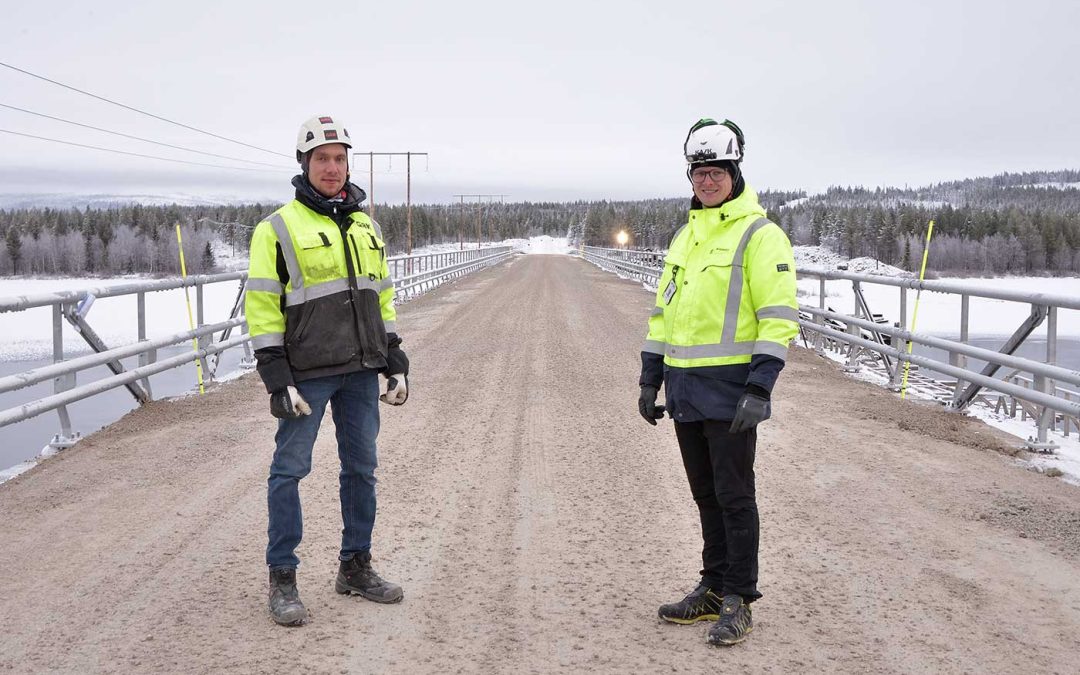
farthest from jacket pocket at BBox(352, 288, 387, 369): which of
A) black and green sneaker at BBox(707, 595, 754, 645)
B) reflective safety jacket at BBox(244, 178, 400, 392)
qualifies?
black and green sneaker at BBox(707, 595, 754, 645)

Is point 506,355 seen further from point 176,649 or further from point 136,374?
point 176,649

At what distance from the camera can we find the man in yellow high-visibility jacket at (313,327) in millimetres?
3725

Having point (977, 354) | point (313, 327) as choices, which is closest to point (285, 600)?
point (313, 327)

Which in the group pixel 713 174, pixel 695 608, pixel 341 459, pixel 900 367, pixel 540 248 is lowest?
pixel 695 608

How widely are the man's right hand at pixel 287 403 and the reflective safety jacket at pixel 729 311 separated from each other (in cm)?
157

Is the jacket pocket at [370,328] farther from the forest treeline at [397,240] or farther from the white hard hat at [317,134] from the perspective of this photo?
the forest treeline at [397,240]

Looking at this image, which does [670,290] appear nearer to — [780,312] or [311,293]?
[780,312]

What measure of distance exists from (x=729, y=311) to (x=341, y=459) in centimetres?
186

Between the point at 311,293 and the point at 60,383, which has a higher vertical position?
the point at 311,293

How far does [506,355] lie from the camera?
12297 mm

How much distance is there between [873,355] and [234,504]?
9.67 metres

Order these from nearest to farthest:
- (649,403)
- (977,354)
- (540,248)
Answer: (649,403), (977,354), (540,248)

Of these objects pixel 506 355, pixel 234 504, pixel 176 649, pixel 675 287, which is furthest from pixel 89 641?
pixel 506 355

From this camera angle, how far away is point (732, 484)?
3596 millimetres
